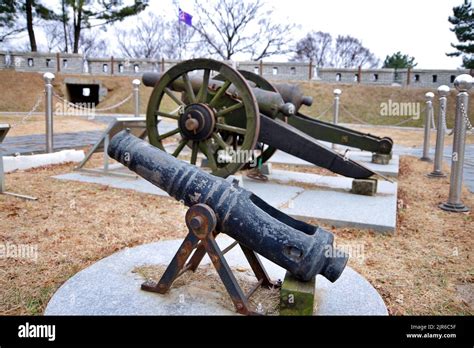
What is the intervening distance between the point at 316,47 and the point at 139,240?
159 feet

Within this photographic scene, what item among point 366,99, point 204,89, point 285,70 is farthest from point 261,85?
point 285,70

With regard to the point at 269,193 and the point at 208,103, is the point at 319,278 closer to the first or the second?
the point at 269,193

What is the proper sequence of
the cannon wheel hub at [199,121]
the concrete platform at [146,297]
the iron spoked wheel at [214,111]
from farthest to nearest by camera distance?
the cannon wheel hub at [199,121] → the iron spoked wheel at [214,111] → the concrete platform at [146,297]

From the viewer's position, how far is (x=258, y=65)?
3200 centimetres

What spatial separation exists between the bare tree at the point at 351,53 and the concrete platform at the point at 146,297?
5050 cm

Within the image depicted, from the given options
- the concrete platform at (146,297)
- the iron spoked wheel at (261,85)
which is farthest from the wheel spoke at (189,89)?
the concrete platform at (146,297)

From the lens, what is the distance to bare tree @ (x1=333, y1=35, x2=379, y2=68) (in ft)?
166

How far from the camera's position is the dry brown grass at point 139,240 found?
304 centimetres

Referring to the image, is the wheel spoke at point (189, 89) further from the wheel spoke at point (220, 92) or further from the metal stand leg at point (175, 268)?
the metal stand leg at point (175, 268)

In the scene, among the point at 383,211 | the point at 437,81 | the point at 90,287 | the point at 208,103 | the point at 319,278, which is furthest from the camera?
the point at 437,81

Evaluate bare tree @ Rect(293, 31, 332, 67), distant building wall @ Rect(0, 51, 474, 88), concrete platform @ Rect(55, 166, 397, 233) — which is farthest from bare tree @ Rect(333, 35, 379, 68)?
concrete platform @ Rect(55, 166, 397, 233)

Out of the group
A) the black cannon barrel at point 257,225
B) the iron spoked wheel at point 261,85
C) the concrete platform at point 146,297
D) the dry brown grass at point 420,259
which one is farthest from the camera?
the iron spoked wheel at point 261,85

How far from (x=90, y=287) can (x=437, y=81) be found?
30915mm
